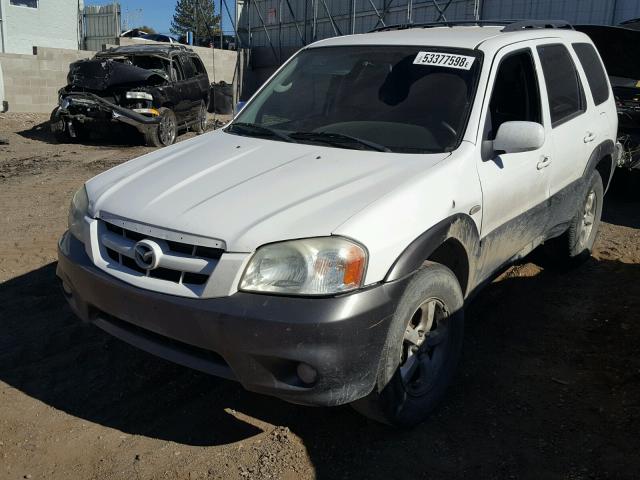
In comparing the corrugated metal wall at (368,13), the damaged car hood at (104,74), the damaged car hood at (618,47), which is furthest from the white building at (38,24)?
the damaged car hood at (618,47)

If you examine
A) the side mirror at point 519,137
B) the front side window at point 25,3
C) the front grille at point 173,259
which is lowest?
the front grille at point 173,259

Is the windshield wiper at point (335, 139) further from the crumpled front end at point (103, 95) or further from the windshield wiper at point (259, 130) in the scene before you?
the crumpled front end at point (103, 95)

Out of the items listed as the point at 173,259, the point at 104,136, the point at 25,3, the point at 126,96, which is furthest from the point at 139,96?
the point at 25,3

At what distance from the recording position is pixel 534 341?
4152 mm

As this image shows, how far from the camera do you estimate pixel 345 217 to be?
269 cm

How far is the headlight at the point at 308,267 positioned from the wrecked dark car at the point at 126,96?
974cm

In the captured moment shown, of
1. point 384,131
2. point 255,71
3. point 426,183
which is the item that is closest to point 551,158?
point 384,131

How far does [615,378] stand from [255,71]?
72.9 feet

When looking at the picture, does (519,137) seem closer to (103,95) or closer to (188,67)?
Result: (103,95)

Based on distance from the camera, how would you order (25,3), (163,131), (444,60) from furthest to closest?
1. (25,3)
2. (163,131)
3. (444,60)

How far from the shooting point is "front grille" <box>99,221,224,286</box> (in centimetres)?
270

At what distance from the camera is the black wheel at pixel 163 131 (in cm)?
1191

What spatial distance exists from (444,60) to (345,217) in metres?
1.57

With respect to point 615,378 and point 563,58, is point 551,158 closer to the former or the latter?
point 563,58
